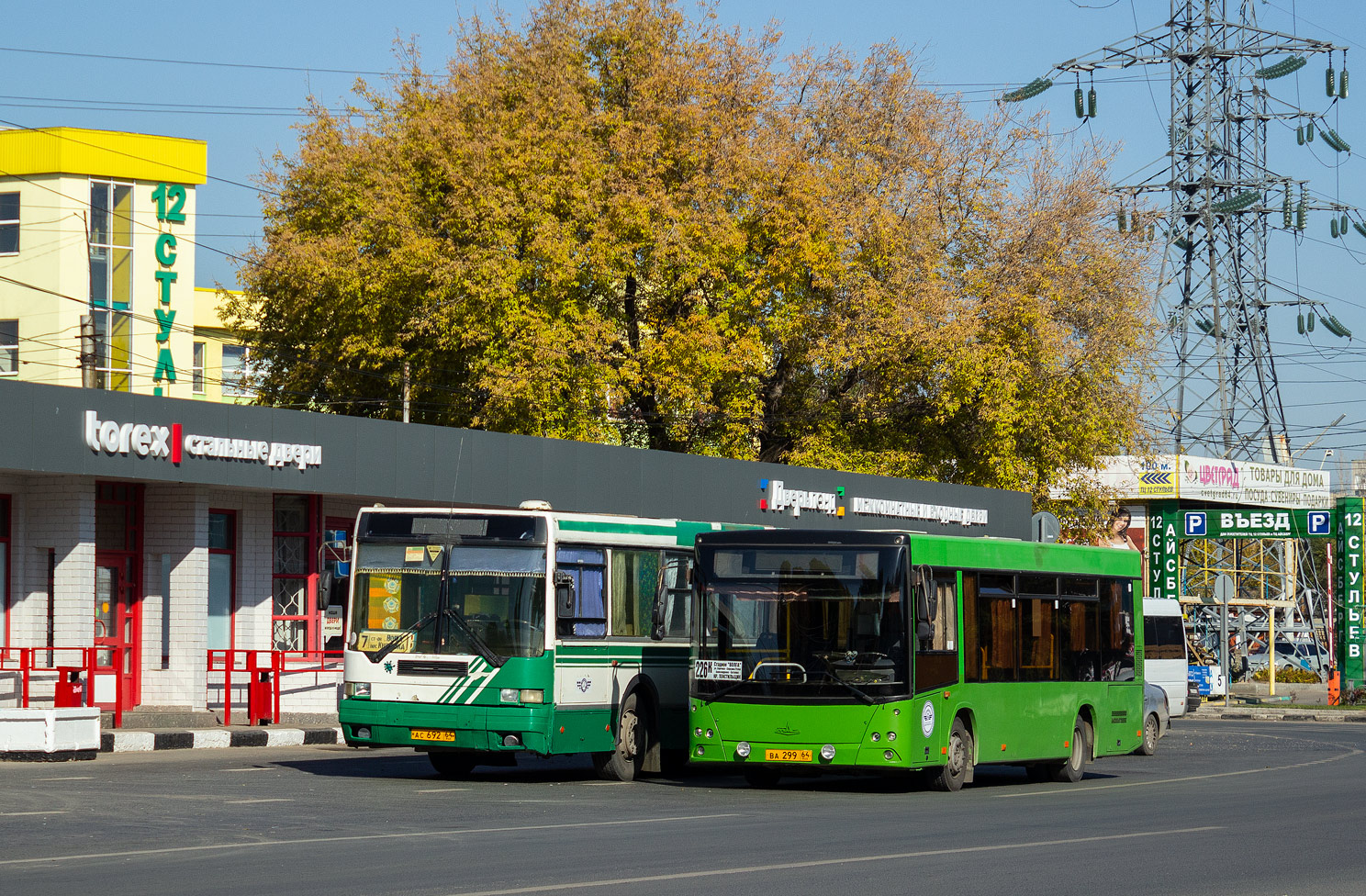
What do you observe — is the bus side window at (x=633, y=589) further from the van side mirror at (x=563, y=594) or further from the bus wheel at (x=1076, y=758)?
the bus wheel at (x=1076, y=758)

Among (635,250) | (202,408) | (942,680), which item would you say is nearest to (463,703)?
(942,680)

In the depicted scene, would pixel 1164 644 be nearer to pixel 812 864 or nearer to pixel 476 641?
pixel 476 641

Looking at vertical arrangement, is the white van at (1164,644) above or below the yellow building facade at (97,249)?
below

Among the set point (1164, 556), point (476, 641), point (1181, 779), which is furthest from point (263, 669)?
point (1164, 556)

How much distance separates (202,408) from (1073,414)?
24.7 meters

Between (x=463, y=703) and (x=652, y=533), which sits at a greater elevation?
(x=652, y=533)

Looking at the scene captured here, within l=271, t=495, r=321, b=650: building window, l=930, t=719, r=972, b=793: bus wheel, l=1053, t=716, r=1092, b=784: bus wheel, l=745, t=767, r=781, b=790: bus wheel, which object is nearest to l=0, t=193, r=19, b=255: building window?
l=271, t=495, r=321, b=650: building window

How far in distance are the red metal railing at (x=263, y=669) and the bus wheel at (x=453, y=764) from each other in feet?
17.3

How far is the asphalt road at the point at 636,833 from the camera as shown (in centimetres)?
1026

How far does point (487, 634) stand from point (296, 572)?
11.0 m

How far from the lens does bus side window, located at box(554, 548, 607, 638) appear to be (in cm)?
1808

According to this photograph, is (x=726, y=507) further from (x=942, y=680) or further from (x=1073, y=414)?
(x=942, y=680)

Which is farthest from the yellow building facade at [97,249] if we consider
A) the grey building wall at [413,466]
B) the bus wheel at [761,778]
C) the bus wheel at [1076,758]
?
the bus wheel at [1076,758]

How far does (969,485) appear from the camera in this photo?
42.5 meters
